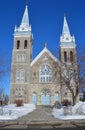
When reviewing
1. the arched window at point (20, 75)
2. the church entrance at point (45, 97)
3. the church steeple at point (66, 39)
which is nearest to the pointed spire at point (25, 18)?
the church steeple at point (66, 39)

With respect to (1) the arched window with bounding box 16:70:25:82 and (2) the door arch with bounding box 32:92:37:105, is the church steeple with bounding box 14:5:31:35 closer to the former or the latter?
(1) the arched window with bounding box 16:70:25:82

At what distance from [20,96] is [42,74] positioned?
26.8 feet

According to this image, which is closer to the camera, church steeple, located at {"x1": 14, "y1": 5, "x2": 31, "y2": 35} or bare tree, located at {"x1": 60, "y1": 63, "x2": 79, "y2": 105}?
bare tree, located at {"x1": 60, "y1": 63, "x2": 79, "y2": 105}

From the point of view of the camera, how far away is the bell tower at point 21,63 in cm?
4409

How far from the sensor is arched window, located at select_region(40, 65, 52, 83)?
4631 centimetres

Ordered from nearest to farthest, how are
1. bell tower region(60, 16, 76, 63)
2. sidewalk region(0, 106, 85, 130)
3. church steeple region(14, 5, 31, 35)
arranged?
1. sidewalk region(0, 106, 85, 130)
2. bell tower region(60, 16, 76, 63)
3. church steeple region(14, 5, 31, 35)

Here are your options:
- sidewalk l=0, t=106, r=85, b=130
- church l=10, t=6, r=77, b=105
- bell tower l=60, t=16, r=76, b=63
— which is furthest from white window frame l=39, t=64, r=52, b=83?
sidewalk l=0, t=106, r=85, b=130

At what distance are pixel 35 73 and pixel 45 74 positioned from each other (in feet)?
8.75

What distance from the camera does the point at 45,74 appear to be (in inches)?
1843

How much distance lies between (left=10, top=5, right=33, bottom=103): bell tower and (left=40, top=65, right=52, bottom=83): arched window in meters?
3.79

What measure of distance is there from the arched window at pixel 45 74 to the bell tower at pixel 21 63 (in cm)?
379

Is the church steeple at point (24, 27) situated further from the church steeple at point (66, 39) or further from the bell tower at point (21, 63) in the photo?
the church steeple at point (66, 39)

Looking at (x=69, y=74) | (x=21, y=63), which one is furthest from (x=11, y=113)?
(x=21, y=63)

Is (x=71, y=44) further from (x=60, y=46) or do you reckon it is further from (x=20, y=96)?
(x=20, y=96)
